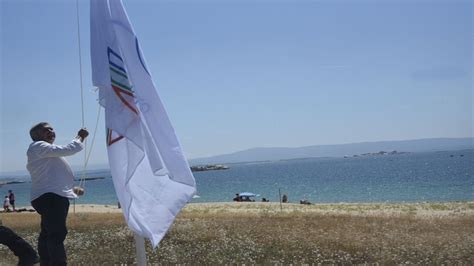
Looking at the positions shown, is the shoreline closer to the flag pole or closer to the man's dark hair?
the man's dark hair

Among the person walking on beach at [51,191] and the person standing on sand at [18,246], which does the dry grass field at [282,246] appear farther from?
the person walking on beach at [51,191]

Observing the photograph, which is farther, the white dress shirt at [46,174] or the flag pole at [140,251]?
the white dress shirt at [46,174]

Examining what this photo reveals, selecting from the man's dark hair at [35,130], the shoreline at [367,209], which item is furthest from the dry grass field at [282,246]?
the shoreline at [367,209]

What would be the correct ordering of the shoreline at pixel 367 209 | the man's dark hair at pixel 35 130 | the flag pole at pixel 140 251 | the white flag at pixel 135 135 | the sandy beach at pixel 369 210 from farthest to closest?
the shoreline at pixel 367 209 → the sandy beach at pixel 369 210 → the man's dark hair at pixel 35 130 → the flag pole at pixel 140 251 → the white flag at pixel 135 135

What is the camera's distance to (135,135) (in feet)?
15.9

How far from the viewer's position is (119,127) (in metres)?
4.88

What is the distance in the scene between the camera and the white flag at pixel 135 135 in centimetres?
492

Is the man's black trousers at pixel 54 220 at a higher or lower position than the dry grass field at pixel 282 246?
higher

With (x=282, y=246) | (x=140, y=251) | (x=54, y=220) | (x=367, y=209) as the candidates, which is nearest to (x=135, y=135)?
(x=140, y=251)

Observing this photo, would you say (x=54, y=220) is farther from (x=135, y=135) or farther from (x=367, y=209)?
(x=367, y=209)

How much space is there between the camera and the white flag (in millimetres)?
4918

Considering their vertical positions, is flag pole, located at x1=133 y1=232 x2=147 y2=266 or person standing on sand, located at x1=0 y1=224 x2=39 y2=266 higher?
flag pole, located at x1=133 y1=232 x2=147 y2=266

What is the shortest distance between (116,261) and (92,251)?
3.01 ft

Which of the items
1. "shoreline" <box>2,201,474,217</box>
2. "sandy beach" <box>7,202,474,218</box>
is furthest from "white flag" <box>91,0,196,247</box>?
"shoreline" <box>2,201,474,217</box>
